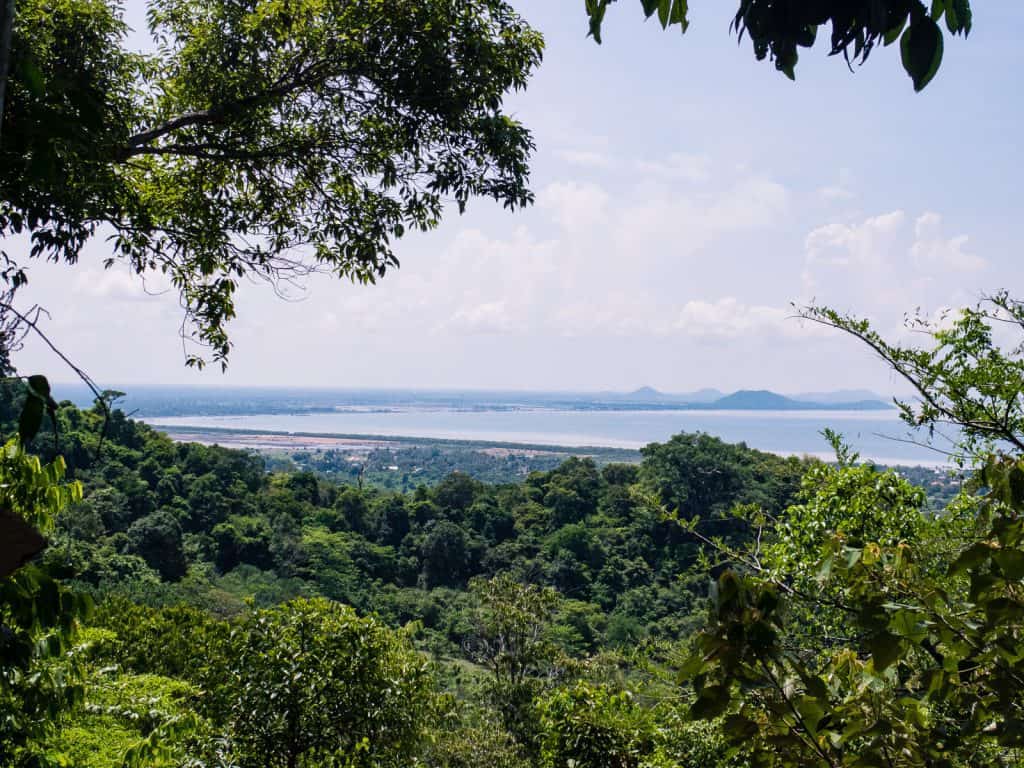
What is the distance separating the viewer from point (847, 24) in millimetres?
846

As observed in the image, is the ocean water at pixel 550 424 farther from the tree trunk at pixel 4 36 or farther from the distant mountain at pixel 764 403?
the tree trunk at pixel 4 36

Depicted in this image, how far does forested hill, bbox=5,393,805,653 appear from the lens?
2439 cm

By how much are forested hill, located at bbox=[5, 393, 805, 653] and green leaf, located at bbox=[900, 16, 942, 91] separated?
68.9 ft

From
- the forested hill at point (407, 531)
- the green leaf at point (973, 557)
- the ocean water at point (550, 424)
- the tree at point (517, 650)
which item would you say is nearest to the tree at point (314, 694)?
the green leaf at point (973, 557)

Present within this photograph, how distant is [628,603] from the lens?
27.8 metres

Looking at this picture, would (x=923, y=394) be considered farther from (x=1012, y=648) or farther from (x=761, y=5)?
(x=761, y=5)

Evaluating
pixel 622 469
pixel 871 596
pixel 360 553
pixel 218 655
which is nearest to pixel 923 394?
pixel 871 596

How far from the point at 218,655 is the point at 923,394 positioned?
200 inches

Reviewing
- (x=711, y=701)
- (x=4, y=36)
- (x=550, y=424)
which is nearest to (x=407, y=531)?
(x=711, y=701)

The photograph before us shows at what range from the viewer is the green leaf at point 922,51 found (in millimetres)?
797

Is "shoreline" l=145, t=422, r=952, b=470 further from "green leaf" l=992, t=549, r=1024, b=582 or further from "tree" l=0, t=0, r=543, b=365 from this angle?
"green leaf" l=992, t=549, r=1024, b=582

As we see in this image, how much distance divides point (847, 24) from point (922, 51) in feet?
0.31

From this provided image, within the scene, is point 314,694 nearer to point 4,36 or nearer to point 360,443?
point 4,36

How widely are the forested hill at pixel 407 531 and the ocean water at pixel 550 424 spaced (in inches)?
1975
